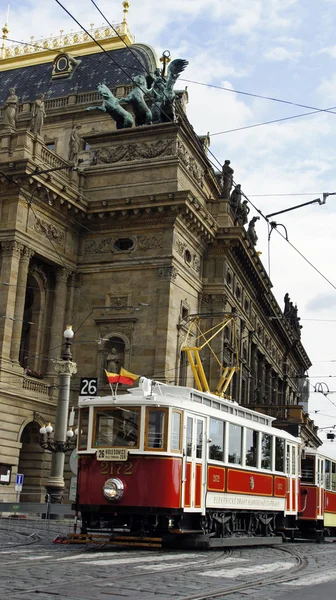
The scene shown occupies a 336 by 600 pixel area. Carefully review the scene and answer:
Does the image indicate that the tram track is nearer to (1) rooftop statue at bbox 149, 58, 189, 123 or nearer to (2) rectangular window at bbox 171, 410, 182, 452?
(2) rectangular window at bbox 171, 410, 182, 452

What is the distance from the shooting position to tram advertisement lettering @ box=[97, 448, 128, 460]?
15086mm

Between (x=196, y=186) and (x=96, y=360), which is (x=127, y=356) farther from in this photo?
(x=196, y=186)

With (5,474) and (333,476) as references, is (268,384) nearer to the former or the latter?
(333,476)

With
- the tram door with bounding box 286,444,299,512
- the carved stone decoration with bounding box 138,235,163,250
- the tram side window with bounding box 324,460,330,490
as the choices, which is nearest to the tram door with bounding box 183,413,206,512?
the tram door with bounding box 286,444,299,512

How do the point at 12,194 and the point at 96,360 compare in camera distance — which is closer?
the point at 12,194

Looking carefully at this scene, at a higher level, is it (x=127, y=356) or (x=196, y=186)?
(x=196, y=186)

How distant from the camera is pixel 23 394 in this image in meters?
32.0

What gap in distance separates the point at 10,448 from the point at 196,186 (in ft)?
51.1

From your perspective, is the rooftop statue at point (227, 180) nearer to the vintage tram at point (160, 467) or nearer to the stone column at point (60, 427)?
the stone column at point (60, 427)

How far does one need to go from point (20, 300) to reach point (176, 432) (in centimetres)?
1831

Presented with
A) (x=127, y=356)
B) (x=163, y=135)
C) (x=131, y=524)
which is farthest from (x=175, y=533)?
(x=163, y=135)

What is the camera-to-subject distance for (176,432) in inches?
610

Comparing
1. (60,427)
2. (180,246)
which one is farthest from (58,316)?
(60,427)

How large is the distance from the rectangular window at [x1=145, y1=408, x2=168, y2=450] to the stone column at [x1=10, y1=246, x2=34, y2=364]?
1765 cm
